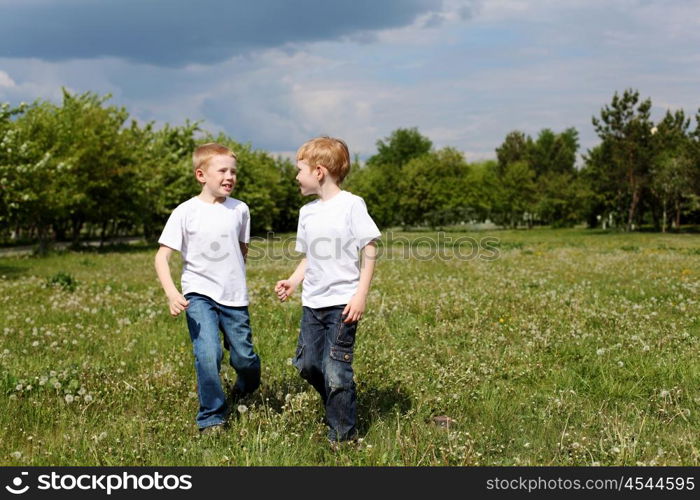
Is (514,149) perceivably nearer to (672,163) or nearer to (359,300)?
(672,163)

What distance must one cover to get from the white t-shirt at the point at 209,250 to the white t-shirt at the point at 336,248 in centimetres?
76

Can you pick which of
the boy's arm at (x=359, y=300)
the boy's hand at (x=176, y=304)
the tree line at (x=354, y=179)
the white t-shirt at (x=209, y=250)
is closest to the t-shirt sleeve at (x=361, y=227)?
the boy's arm at (x=359, y=300)

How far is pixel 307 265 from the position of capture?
5.61m

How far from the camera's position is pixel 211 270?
578 cm

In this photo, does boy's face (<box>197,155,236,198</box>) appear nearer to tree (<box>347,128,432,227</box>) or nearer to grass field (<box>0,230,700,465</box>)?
grass field (<box>0,230,700,465</box>)

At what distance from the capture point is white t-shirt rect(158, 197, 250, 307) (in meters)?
5.76

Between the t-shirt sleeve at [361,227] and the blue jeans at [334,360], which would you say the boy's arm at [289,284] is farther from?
the t-shirt sleeve at [361,227]

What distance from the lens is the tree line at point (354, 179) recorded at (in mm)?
31891

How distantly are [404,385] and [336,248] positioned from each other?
89.3 inches

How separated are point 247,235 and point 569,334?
17.8ft

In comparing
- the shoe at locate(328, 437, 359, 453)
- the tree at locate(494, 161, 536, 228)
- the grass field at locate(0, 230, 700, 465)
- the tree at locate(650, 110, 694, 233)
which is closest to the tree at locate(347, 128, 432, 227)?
the tree at locate(494, 161, 536, 228)
